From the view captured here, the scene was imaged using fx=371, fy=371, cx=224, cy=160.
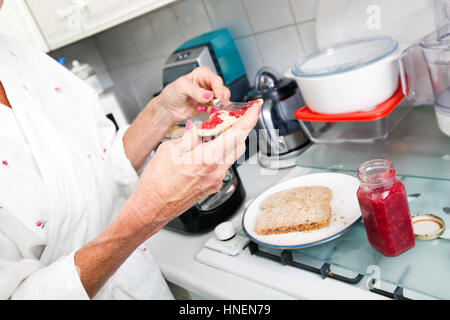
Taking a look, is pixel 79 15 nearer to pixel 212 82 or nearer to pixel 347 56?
pixel 212 82

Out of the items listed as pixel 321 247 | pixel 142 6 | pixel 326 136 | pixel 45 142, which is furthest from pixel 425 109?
pixel 45 142

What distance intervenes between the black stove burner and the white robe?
0.90ft

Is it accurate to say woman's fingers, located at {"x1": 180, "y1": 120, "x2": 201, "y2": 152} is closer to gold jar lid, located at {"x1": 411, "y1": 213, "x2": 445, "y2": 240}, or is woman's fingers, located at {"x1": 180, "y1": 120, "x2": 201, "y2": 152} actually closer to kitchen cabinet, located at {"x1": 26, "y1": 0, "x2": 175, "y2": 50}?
gold jar lid, located at {"x1": 411, "y1": 213, "x2": 445, "y2": 240}

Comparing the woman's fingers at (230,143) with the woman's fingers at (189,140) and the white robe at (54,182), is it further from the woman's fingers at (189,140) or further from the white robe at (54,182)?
the white robe at (54,182)

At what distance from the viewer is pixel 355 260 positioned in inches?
25.7

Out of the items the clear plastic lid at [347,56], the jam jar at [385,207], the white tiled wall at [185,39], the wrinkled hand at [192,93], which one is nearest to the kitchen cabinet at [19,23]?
the white tiled wall at [185,39]

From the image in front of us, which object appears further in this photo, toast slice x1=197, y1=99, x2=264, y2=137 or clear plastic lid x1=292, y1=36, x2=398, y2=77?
clear plastic lid x1=292, y1=36, x2=398, y2=77

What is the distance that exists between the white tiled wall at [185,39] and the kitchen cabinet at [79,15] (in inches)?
13.4

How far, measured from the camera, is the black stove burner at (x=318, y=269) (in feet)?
1.90

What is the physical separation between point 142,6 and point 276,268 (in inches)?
30.3

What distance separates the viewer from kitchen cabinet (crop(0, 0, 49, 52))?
4.53 feet

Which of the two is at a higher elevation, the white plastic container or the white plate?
the white plastic container

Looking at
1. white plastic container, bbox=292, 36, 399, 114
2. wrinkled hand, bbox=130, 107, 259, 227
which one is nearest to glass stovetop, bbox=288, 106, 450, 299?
white plastic container, bbox=292, 36, 399, 114

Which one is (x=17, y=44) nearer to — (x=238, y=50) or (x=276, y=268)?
(x=238, y=50)
